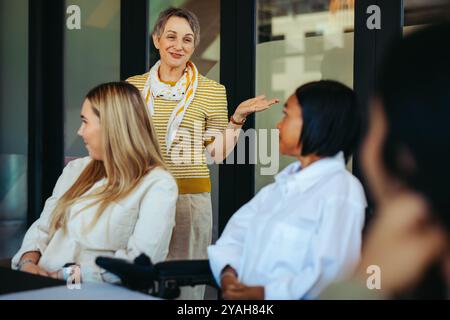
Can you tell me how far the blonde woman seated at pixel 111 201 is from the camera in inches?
82.5

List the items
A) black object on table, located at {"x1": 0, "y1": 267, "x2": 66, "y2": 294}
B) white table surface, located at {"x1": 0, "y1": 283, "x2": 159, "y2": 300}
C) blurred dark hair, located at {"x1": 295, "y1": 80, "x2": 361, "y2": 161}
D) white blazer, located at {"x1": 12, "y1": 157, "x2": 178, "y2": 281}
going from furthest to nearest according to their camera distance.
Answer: white blazer, located at {"x1": 12, "y1": 157, "x2": 178, "y2": 281}
blurred dark hair, located at {"x1": 295, "y1": 80, "x2": 361, "y2": 161}
black object on table, located at {"x1": 0, "y1": 267, "x2": 66, "y2": 294}
white table surface, located at {"x1": 0, "y1": 283, "x2": 159, "y2": 300}

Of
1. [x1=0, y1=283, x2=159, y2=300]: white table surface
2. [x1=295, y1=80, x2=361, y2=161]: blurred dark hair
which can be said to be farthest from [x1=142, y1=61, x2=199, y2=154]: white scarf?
[x1=0, y1=283, x2=159, y2=300]: white table surface

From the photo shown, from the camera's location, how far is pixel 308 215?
1611 mm

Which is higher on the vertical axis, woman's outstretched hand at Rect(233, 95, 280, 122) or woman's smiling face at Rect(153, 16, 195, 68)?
woman's smiling face at Rect(153, 16, 195, 68)

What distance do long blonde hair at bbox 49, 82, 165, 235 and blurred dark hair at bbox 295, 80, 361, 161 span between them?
74cm

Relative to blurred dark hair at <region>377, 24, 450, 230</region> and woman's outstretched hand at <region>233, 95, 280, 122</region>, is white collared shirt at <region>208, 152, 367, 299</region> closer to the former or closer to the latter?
blurred dark hair at <region>377, 24, 450, 230</region>

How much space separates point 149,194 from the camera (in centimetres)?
213

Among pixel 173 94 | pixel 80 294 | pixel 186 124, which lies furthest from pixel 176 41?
pixel 80 294

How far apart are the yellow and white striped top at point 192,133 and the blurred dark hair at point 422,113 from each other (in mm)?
2265

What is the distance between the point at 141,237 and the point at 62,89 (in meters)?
2.74

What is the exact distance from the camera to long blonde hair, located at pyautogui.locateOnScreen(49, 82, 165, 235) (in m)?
2.19

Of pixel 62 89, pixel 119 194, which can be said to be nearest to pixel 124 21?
pixel 62 89

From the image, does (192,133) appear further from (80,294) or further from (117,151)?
(80,294)

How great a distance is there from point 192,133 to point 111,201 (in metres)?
0.94
